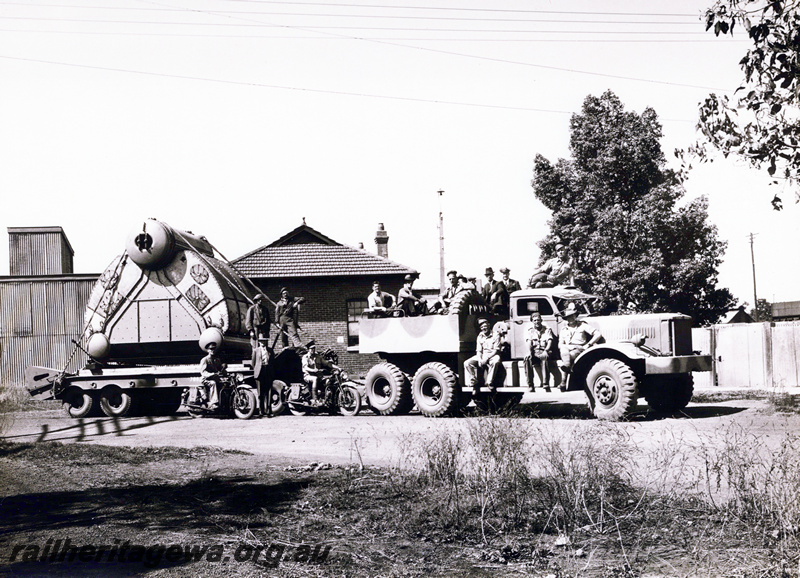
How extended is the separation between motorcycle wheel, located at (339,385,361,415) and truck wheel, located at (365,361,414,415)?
265mm

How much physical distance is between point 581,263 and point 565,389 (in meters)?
13.8

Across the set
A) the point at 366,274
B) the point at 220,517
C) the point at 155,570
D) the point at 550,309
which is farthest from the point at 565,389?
the point at 366,274

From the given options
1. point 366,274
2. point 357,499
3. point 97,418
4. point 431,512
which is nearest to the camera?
point 431,512

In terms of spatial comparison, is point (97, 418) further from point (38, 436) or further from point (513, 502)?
point (513, 502)

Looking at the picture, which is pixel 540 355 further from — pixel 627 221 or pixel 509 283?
pixel 627 221

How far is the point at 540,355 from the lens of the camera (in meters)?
14.6

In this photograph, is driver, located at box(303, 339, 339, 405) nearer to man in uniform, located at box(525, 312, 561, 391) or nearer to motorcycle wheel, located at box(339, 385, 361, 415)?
motorcycle wheel, located at box(339, 385, 361, 415)

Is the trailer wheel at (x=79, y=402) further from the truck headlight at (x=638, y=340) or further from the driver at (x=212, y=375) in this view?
the truck headlight at (x=638, y=340)

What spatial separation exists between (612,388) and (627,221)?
13336 millimetres

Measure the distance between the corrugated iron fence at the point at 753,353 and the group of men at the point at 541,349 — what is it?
32.7 feet

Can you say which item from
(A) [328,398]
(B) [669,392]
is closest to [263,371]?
(A) [328,398]

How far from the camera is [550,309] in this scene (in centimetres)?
1521

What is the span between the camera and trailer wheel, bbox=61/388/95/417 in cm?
1833

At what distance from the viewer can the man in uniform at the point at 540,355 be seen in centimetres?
1454
